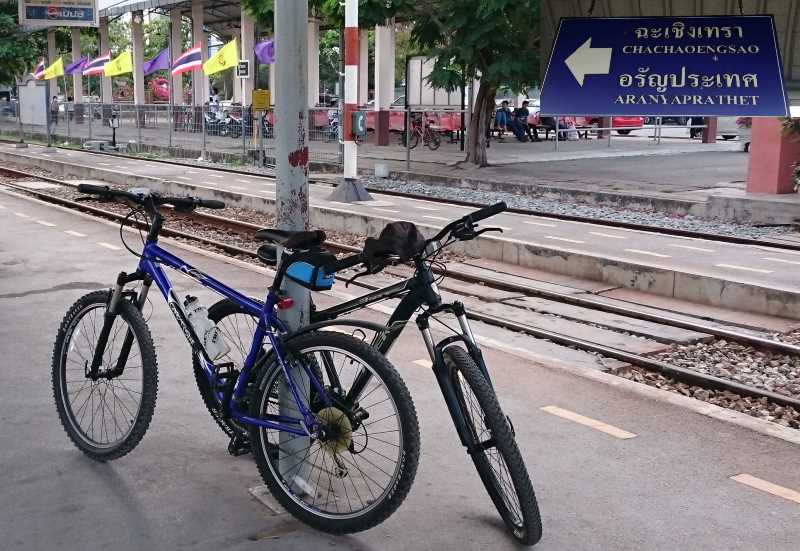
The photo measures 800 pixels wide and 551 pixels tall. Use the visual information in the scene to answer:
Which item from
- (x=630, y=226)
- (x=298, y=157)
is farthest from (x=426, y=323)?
(x=630, y=226)

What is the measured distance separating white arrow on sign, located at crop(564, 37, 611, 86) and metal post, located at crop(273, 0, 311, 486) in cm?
1271

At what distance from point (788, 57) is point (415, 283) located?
12.6 m

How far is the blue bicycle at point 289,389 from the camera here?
11.1 ft

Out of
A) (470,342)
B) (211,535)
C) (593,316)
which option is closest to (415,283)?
(470,342)

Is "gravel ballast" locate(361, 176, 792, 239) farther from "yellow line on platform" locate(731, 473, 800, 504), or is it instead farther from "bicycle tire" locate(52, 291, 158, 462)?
"bicycle tire" locate(52, 291, 158, 462)

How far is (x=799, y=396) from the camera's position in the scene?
6.13 meters

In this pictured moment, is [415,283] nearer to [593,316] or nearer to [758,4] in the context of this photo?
[593,316]

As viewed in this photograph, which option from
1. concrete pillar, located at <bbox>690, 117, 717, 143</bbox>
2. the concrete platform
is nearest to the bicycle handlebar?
the concrete platform

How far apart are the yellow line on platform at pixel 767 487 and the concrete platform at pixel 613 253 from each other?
429 centimetres

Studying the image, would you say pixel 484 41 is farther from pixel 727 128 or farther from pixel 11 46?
pixel 11 46

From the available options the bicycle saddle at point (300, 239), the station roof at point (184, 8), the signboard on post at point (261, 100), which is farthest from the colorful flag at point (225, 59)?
the bicycle saddle at point (300, 239)

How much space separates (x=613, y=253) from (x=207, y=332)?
25.0 ft

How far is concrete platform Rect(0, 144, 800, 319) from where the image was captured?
8688mm

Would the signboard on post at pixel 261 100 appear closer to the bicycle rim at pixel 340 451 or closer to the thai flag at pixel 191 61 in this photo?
the thai flag at pixel 191 61
